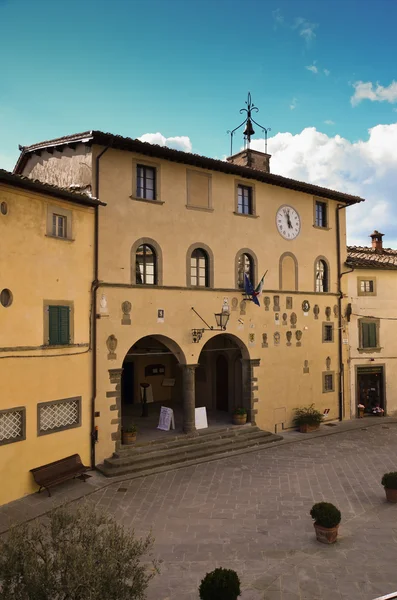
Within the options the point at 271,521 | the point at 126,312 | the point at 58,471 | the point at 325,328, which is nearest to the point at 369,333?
the point at 325,328

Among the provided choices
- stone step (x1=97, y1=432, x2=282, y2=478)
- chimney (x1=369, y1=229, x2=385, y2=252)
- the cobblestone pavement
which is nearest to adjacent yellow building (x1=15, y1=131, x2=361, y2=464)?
stone step (x1=97, y1=432, x2=282, y2=478)

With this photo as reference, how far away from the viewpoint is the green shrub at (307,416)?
20.2 metres

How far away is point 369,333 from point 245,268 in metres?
8.62

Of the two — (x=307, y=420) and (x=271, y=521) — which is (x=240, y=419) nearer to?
(x=307, y=420)

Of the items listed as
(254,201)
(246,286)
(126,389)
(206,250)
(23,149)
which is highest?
(23,149)

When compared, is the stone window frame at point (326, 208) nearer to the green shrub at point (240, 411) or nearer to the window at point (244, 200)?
the window at point (244, 200)

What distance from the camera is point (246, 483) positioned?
14078 millimetres

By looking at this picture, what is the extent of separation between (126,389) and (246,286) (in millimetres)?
9178

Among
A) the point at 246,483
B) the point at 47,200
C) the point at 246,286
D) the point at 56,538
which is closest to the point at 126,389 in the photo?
the point at 246,286

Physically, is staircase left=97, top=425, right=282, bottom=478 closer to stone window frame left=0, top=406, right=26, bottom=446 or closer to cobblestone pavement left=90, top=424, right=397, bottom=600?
cobblestone pavement left=90, top=424, right=397, bottom=600

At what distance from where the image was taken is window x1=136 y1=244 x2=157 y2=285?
16.7 metres

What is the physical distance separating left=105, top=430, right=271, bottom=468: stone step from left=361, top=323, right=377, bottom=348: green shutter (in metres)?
8.23

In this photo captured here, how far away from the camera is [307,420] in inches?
794

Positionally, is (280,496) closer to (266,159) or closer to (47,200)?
(47,200)
